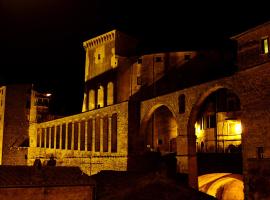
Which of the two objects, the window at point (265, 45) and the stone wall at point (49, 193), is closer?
the stone wall at point (49, 193)

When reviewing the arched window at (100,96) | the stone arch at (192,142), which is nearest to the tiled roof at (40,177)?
the stone arch at (192,142)

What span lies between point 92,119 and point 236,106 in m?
14.3

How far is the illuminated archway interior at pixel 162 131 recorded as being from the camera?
3850 centimetres

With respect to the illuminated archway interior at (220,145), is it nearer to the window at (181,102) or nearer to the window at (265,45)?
the window at (181,102)

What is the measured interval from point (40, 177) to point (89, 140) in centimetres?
1710

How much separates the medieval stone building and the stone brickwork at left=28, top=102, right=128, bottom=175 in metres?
0.09

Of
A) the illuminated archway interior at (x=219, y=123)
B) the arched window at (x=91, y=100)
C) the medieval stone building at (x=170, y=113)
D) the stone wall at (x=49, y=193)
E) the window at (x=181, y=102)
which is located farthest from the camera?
the arched window at (x=91, y=100)

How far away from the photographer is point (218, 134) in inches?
1300

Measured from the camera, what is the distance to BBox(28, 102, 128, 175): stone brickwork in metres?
31.0

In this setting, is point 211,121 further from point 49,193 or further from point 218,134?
point 49,193

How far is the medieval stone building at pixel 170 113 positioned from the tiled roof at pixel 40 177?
796 cm

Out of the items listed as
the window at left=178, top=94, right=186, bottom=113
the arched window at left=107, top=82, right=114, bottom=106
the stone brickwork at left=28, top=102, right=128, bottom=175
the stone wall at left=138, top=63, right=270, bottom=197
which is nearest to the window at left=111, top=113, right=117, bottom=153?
the stone brickwork at left=28, top=102, right=128, bottom=175

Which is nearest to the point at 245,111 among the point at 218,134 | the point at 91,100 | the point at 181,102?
the point at 181,102

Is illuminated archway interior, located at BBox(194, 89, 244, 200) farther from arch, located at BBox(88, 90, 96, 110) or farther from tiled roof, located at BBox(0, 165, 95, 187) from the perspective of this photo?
arch, located at BBox(88, 90, 96, 110)
